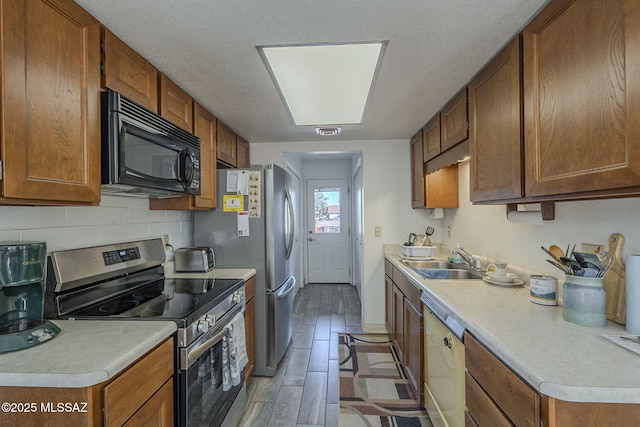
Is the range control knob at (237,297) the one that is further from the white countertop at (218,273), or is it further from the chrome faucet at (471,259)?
the chrome faucet at (471,259)

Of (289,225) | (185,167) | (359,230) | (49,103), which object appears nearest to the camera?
(49,103)

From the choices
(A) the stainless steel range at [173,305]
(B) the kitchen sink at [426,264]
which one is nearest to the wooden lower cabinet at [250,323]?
(A) the stainless steel range at [173,305]

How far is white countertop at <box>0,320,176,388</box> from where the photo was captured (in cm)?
82

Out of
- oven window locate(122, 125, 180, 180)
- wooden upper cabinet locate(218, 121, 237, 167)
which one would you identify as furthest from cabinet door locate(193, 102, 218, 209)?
oven window locate(122, 125, 180, 180)

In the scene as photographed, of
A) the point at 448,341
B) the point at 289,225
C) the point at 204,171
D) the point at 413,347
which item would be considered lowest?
the point at 413,347

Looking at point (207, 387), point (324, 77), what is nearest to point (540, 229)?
point (324, 77)

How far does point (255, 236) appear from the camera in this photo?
7.76 ft

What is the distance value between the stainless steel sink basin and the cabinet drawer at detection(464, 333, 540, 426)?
842 millimetres

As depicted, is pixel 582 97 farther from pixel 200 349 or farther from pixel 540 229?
pixel 200 349

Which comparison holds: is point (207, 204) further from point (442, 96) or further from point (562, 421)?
point (562, 421)

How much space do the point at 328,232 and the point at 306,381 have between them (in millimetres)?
3308

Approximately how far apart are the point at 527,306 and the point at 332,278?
421 cm

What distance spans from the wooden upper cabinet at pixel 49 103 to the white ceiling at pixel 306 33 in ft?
0.58

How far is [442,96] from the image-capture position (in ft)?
6.70
